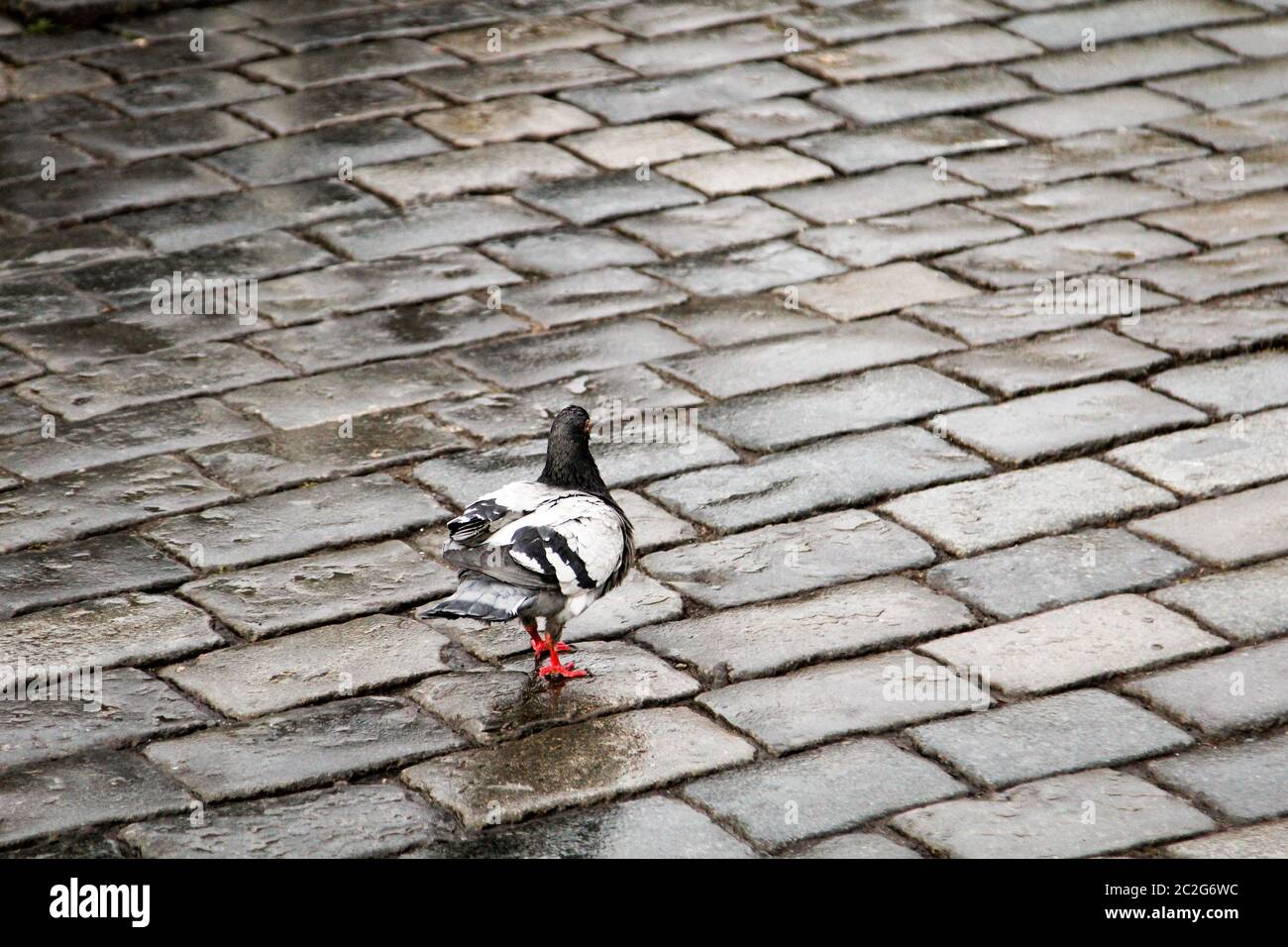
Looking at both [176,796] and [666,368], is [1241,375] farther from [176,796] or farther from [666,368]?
[176,796]

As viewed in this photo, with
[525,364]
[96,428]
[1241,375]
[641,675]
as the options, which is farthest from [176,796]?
[1241,375]

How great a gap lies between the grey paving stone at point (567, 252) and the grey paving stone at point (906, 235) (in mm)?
677

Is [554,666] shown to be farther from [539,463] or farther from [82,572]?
[82,572]

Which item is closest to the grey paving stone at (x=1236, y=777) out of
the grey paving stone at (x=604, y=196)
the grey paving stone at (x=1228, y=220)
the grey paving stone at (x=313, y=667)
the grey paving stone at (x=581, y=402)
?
the grey paving stone at (x=313, y=667)

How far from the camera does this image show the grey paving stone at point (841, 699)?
4.05m

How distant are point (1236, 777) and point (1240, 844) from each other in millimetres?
273

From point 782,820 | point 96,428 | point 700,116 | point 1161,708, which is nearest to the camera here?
point 782,820

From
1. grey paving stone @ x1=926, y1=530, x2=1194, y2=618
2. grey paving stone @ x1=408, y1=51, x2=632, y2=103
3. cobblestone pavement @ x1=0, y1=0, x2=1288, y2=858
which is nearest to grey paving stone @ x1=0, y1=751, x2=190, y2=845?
cobblestone pavement @ x1=0, y1=0, x2=1288, y2=858

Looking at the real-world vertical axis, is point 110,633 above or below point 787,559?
below

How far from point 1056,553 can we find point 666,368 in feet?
5.15

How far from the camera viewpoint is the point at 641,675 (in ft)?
14.0

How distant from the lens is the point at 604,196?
698cm

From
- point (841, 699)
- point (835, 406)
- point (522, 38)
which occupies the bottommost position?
point (841, 699)

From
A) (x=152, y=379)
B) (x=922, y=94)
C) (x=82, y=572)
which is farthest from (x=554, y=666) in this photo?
(x=922, y=94)
